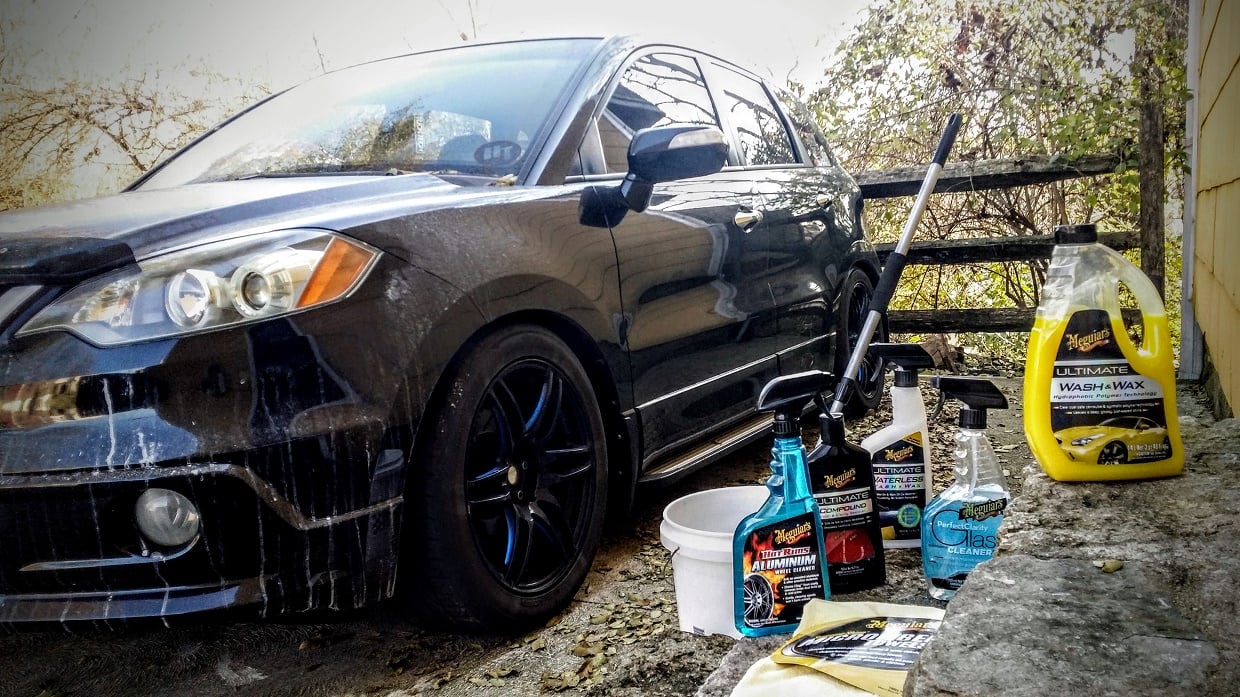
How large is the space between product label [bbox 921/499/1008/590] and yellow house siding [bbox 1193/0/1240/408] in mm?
826

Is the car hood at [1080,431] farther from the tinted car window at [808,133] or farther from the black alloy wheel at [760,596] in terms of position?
the tinted car window at [808,133]

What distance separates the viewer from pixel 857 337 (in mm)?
3635

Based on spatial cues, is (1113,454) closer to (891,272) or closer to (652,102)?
(891,272)

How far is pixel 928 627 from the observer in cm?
163

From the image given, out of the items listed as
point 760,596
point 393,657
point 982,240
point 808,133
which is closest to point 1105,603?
point 760,596

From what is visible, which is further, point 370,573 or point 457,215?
point 457,215

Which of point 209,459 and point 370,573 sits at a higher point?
point 209,459

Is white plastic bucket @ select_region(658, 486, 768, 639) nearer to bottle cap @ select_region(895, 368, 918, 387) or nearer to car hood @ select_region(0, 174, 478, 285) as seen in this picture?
bottle cap @ select_region(895, 368, 918, 387)

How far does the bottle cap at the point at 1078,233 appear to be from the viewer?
5.98ft

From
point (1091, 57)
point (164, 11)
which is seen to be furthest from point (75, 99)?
point (1091, 57)

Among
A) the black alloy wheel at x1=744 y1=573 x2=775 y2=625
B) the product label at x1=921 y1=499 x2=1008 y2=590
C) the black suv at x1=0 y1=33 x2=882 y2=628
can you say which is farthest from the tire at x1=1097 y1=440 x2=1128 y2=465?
the black suv at x1=0 y1=33 x2=882 y2=628

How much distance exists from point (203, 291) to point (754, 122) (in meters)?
2.33

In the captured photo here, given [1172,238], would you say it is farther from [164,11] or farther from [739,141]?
[164,11]

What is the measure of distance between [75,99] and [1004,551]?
4.74 m
